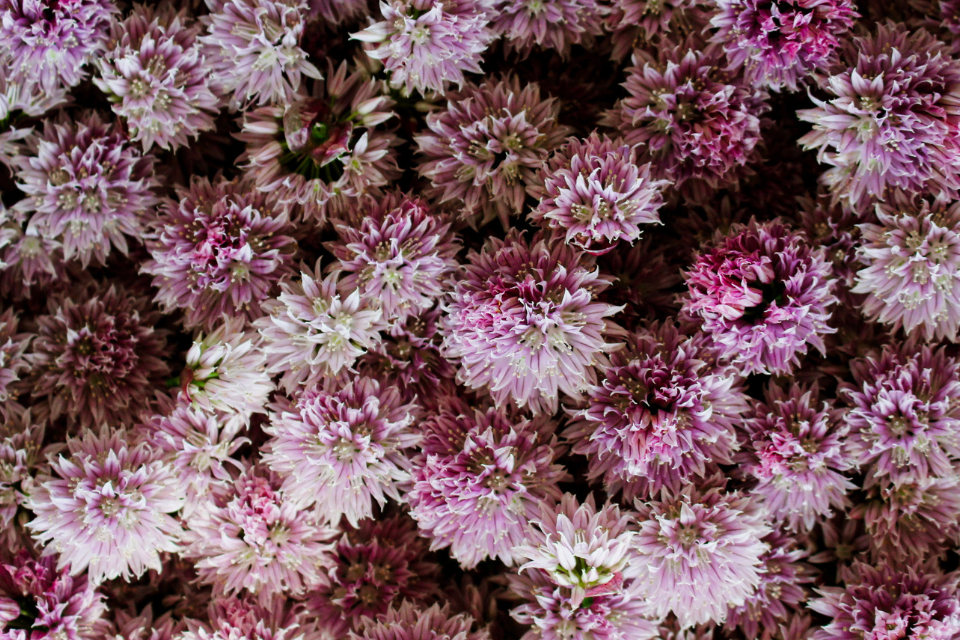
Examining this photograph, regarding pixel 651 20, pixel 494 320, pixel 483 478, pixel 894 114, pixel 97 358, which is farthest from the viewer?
pixel 97 358

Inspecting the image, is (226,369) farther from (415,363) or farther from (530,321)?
(530,321)

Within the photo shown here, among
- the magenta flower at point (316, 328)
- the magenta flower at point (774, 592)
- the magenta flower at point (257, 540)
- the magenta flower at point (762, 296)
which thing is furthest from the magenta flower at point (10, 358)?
the magenta flower at point (774, 592)

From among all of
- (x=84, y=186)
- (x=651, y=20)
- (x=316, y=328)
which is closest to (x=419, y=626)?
(x=316, y=328)

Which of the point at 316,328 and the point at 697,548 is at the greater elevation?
the point at 316,328

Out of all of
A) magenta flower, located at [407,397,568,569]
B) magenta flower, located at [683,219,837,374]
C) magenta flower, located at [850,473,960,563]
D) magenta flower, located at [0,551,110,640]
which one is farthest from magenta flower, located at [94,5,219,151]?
magenta flower, located at [850,473,960,563]

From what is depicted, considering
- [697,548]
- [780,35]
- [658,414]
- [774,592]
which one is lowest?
[774,592]

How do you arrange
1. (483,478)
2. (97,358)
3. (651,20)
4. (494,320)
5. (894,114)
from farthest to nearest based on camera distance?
(97,358) → (651,20) → (483,478) → (894,114) → (494,320)

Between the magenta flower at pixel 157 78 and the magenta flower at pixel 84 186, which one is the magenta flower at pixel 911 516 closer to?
the magenta flower at pixel 157 78

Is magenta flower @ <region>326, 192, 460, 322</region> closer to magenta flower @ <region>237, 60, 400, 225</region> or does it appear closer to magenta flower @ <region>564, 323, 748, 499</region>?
magenta flower @ <region>237, 60, 400, 225</region>
